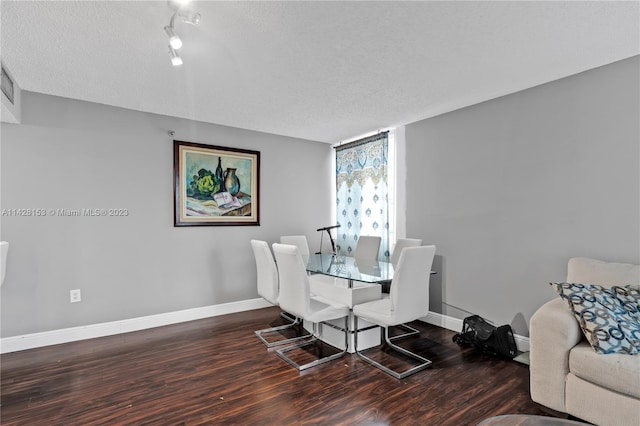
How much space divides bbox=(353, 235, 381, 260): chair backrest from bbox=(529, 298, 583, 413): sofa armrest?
2.09 meters

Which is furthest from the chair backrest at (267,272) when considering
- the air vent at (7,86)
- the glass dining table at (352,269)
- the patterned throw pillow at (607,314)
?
the air vent at (7,86)

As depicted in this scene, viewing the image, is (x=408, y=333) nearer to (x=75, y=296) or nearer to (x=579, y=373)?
(x=579, y=373)

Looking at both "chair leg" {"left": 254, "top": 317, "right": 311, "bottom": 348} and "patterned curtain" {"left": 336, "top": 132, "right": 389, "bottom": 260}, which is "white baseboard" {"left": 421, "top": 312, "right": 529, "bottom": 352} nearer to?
"patterned curtain" {"left": 336, "top": 132, "right": 389, "bottom": 260}

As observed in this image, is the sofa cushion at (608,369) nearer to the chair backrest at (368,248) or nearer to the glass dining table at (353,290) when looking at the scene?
the glass dining table at (353,290)

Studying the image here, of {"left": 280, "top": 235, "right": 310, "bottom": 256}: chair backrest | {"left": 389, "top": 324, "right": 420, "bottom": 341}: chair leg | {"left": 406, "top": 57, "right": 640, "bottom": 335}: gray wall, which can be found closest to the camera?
{"left": 406, "top": 57, "right": 640, "bottom": 335}: gray wall

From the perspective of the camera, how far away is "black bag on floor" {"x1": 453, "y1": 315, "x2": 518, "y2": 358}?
284cm

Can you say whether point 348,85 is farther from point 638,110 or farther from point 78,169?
point 78,169

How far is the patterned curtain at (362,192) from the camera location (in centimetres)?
435

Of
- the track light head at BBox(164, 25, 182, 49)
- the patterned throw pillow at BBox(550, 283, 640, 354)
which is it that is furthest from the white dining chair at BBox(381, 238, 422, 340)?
the track light head at BBox(164, 25, 182, 49)

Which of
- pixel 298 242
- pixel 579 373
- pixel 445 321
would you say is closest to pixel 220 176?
pixel 298 242

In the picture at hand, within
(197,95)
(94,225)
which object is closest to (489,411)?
(197,95)

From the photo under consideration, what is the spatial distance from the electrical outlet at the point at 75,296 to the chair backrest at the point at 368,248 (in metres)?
3.00

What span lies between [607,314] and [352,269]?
1.88m

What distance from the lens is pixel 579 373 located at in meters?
1.84
